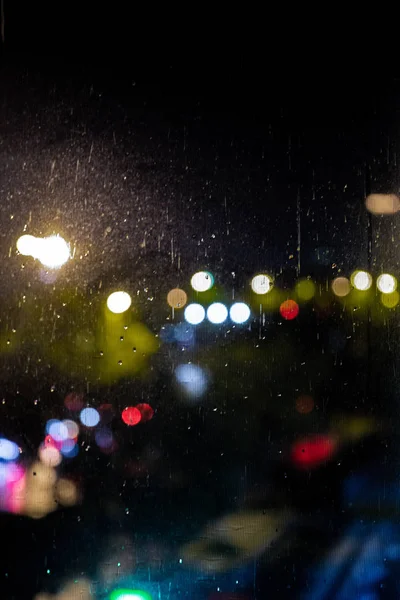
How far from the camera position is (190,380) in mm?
1390

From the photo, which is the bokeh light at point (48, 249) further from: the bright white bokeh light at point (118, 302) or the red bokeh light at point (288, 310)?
the red bokeh light at point (288, 310)

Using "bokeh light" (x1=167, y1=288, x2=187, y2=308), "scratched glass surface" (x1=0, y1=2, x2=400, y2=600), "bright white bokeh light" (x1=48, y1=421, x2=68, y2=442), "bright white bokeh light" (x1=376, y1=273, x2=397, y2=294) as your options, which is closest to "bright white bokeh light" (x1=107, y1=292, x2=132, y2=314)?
"scratched glass surface" (x1=0, y1=2, x2=400, y2=600)

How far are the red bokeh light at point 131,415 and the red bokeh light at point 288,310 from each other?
1.58 ft

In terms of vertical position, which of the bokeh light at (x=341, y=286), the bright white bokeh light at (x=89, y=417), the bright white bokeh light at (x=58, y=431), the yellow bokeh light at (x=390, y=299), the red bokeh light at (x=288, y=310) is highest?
the bokeh light at (x=341, y=286)

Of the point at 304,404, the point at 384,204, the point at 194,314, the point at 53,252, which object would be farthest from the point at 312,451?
the point at 53,252

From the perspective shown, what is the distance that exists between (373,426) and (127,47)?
1.26m

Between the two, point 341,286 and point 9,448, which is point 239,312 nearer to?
point 341,286

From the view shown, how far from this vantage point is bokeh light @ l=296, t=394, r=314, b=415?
1.41m

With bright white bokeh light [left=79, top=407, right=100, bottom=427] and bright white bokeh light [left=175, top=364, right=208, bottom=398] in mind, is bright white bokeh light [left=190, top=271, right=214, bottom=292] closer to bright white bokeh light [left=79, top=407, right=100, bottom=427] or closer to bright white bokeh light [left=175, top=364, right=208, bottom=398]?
bright white bokeh light [left=175, top=364, right=208, bottom=398]

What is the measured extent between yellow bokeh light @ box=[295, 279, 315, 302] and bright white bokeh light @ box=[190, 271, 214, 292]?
0.81 feet

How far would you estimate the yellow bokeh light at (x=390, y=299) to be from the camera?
4.77 feet

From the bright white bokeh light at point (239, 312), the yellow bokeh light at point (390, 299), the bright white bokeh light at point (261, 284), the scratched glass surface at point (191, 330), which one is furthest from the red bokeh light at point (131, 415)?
the yellow bokeh light at point (390, 299)

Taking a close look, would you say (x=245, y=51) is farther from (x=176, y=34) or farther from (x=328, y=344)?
(x=328, y=344)

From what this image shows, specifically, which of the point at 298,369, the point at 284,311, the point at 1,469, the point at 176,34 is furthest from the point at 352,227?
the point at 1,469
